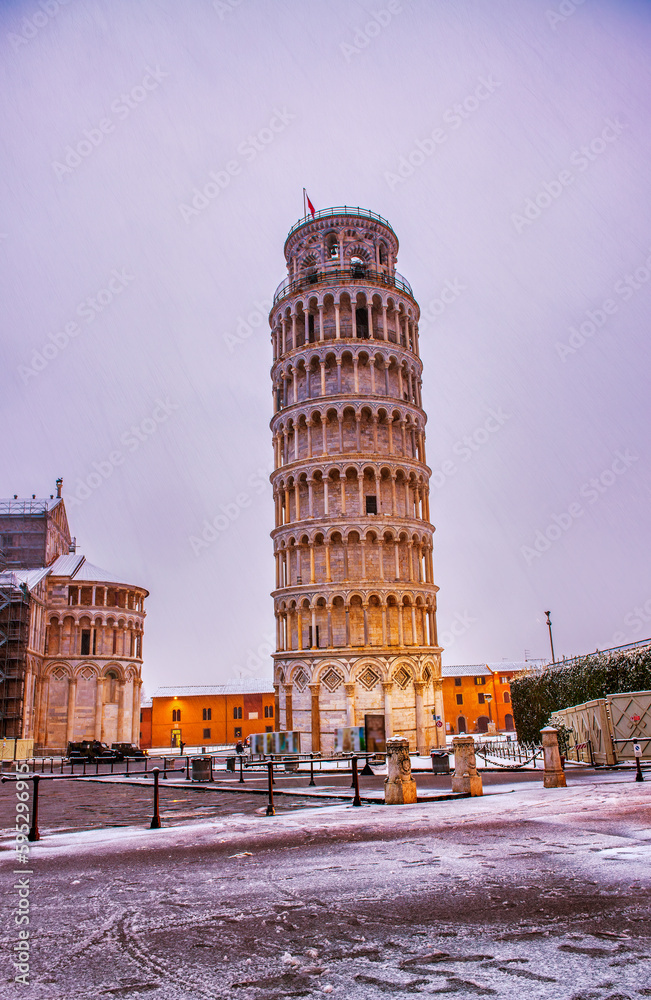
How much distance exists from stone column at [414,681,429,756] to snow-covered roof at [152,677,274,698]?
39784 millimetres

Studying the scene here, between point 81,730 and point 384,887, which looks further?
point 81,730

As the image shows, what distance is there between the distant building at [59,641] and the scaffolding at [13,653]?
74mm

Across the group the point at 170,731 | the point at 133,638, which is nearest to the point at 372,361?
the point at 133,638

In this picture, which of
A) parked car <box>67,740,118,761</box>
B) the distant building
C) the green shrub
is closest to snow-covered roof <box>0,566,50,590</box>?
the distant building

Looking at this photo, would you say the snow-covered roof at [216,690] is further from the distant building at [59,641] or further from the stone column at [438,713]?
the stone column at [438,713]

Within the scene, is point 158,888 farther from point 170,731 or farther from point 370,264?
point 170,731

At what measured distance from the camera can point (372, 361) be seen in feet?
164

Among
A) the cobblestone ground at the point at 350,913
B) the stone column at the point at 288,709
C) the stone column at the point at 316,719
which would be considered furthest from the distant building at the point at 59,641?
the cobblestone ground at the point at 350,913

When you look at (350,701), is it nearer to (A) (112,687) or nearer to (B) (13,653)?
(B) (13,653)

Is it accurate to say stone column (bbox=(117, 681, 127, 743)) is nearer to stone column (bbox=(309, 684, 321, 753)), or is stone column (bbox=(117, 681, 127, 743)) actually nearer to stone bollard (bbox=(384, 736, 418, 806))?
stone column (bbox=(309, 684, 321, 753))

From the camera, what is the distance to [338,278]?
51.8 metres

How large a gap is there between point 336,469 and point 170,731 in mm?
46321

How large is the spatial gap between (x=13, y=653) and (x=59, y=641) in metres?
7.57

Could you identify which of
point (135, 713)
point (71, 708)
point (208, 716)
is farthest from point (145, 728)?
point (71, 708)
